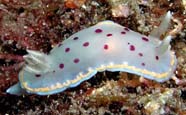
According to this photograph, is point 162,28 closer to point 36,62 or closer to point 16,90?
point 36,62

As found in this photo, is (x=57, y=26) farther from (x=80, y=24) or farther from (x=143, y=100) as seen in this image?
(x=143, y=100)

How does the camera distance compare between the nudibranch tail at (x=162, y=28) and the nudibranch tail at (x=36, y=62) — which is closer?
the nudibranch tail at (x=36, y=62)

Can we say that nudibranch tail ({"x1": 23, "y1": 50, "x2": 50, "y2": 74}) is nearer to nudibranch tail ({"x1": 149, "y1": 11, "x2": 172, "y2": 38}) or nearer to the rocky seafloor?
the rocky seafloor

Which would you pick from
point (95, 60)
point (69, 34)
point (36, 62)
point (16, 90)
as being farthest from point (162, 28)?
point (16, 90)

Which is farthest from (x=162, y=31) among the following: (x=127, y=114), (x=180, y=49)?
(x=127, y=114)

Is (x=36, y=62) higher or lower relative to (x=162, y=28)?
lower

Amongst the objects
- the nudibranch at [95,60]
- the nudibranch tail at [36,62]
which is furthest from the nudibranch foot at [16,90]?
the nudibranch tail at [36,62]

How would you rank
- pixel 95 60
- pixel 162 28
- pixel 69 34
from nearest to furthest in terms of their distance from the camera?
1. pixel 95 60
2. pixel 162 28
3. pixel 69 34

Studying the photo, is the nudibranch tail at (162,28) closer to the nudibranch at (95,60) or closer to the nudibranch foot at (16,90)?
the nudibranch at (95,60)
